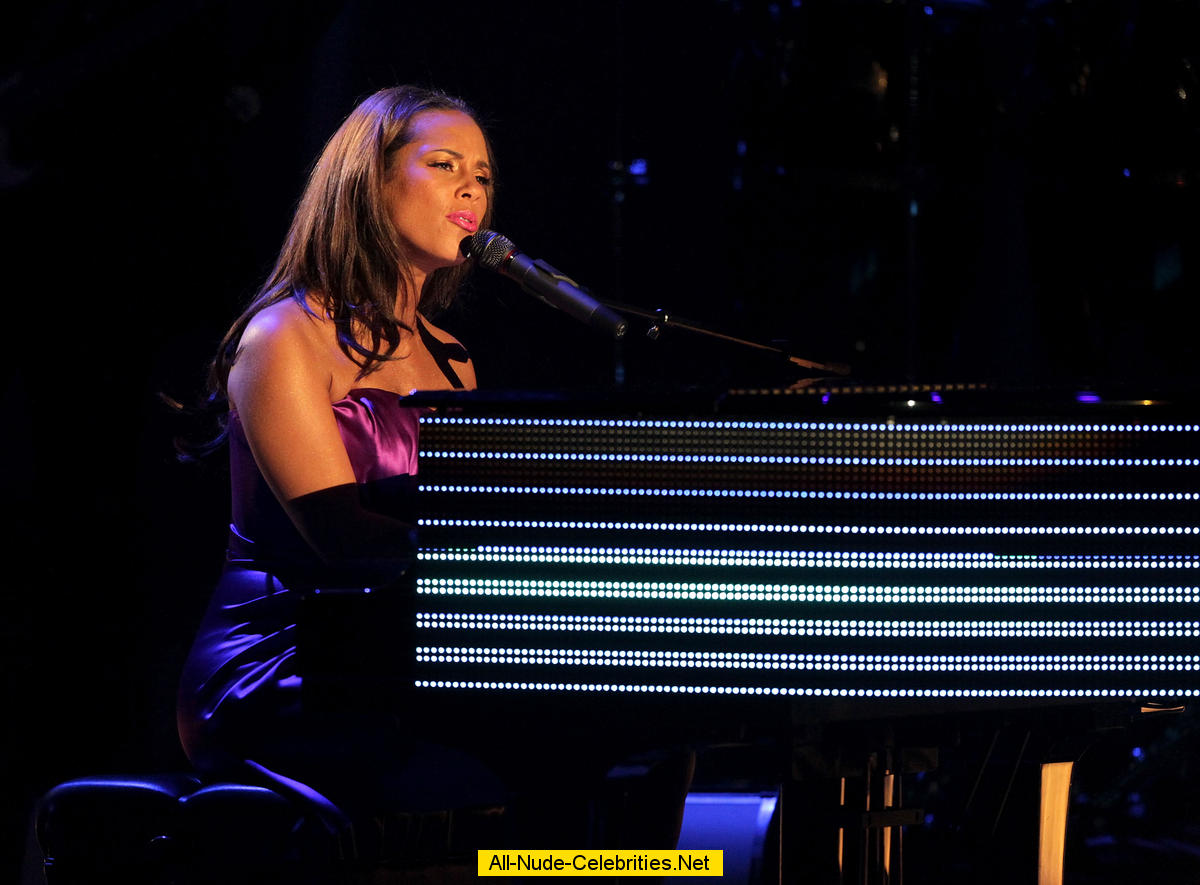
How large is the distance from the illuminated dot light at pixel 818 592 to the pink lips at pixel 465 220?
94 centimetres

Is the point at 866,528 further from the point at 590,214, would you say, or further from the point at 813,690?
the point at 590,214

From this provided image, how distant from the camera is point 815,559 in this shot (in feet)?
5.05

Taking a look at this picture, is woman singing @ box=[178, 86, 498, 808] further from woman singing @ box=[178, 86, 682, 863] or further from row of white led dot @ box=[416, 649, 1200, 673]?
row of white led dot @ box=[416, 649, 1200, 673]

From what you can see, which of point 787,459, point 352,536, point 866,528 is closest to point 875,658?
point 866,528

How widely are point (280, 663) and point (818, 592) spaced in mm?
925

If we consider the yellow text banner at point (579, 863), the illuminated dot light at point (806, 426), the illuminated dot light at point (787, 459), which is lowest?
the yellow text banner at point (579, 863)

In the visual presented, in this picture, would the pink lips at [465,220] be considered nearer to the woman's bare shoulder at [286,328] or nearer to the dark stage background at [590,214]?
the woman's bare shoulder at [286,328]

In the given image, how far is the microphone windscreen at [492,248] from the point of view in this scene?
194cm

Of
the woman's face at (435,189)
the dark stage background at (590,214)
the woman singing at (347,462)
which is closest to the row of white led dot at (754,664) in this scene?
the woman singing at (347,462)

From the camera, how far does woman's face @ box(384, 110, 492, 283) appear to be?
2.26 m

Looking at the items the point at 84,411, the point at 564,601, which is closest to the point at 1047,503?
the point at 564,601

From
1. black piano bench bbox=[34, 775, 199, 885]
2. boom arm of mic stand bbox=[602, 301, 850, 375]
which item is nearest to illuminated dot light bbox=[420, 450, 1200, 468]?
boom arm of mic stand bbox=[602, 301, 850, 375]

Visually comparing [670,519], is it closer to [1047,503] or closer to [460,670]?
[460,670]

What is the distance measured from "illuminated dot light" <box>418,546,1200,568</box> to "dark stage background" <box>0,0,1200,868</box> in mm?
1500
